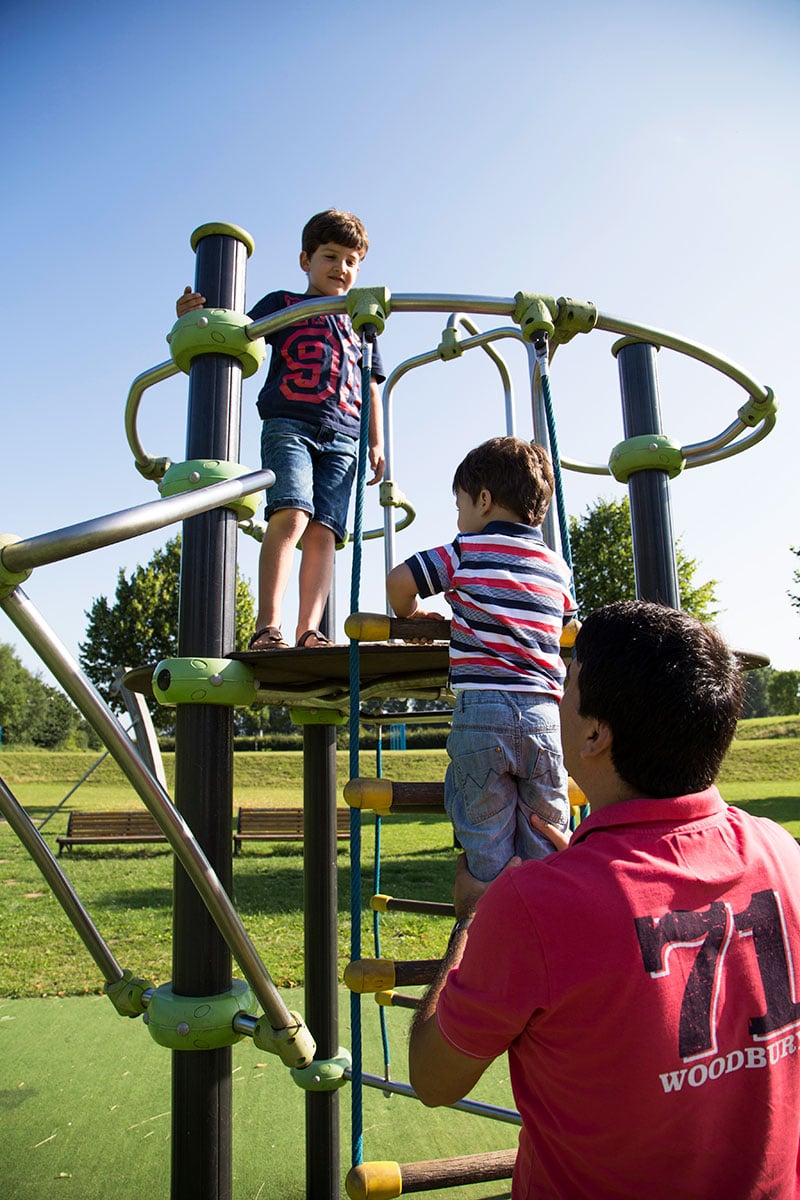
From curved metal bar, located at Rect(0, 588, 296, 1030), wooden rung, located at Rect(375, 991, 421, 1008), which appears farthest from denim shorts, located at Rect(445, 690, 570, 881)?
wooden rung, located at Rect(375, 991, 421, 1008)

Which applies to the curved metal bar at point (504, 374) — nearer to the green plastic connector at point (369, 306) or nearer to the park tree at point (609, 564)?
the green plastic connector at point (369, 306)

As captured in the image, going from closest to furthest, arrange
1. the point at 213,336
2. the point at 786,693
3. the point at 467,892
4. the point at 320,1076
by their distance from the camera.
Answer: the point at 467,892
the point at 213,336
the point at 320,1076
the point at 786,693

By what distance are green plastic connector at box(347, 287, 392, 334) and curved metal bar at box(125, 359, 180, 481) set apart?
2.83 feet

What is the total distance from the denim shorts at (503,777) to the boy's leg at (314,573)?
100 centimetres

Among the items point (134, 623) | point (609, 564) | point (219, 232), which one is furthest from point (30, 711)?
point (219, 232)

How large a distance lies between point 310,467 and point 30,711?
190 ft

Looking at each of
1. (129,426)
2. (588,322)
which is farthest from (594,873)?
(129,426)

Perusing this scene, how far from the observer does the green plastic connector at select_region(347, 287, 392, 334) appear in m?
2.32

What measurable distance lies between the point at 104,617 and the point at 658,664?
31939mm

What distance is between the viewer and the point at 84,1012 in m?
5.66

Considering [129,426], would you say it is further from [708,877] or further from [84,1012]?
[84,1012]

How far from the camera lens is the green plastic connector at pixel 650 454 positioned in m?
2.93

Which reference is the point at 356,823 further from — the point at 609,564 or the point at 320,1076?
the point at 609,564

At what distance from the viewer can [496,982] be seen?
1.08 m
